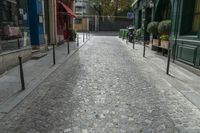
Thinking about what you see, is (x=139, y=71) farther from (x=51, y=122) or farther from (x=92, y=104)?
(x=51, y=122)

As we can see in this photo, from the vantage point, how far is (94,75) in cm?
746

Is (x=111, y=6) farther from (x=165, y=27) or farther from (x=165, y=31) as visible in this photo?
(x=165, y=27)

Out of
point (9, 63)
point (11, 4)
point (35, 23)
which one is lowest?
point (9, 63)

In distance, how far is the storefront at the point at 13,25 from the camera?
318 inches

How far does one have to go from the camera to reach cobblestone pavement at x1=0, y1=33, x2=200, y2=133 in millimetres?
3762

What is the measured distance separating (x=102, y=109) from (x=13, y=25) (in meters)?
6.70

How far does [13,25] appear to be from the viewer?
29.9 feet

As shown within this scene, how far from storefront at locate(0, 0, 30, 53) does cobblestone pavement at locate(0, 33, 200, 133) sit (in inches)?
116

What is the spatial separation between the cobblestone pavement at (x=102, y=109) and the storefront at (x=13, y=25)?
295cm

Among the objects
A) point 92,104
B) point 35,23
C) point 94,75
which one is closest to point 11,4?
point 35,23

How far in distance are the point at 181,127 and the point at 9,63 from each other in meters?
6.73

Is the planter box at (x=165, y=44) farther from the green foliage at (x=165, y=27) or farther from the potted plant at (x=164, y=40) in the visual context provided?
the green foliage at (x=165, y=27)

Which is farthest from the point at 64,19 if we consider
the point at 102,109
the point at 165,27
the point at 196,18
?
the point at 102,109

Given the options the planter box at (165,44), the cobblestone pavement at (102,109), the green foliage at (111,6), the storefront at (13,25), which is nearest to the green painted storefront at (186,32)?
the planter box at (165,44)
